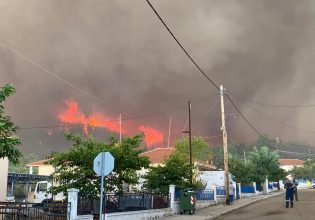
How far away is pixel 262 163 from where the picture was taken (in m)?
70.3

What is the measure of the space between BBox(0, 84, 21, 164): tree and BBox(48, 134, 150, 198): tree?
193 inches

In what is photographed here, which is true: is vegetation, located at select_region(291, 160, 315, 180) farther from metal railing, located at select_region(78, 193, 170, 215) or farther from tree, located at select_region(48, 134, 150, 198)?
tree, located at select_region(48, 134, 150, 198)

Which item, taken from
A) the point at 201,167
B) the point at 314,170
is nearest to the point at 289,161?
the point at 314,170

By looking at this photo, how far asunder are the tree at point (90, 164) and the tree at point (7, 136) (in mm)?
4912

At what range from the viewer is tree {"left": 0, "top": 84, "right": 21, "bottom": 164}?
1332 cm

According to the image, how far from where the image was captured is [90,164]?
19.0 m

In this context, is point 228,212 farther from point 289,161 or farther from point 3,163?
point 289,161

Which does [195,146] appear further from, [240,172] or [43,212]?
[43,212]

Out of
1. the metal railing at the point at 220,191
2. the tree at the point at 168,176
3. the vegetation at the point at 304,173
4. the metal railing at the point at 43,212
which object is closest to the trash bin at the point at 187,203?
the tree at the point at 168,176

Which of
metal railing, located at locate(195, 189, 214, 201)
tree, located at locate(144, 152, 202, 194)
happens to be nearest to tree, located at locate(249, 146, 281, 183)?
metal railing, located at locate(195, 189, 214, 201)

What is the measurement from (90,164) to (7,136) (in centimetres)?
562

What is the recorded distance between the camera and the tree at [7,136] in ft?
43.7

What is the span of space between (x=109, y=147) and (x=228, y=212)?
36.4ft

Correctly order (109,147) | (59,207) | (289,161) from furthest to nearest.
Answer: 1. (289,161)
2. (109,147)
3. (59,207)
